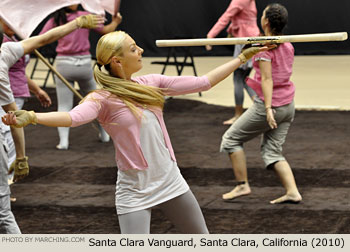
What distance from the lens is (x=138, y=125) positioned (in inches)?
176

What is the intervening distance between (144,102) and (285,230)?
91.9 inches

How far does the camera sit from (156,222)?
6.73 meters

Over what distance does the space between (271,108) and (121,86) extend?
2.73 metres

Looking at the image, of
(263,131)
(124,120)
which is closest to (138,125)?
(124,120)

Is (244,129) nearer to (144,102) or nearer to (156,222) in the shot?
(156,222)

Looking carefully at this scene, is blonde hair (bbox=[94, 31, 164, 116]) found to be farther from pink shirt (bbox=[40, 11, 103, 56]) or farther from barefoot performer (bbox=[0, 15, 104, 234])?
pink shirt (bbox=[40, 11, 103, 56])

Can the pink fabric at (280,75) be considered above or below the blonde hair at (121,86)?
below

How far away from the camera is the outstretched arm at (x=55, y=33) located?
5.79 m

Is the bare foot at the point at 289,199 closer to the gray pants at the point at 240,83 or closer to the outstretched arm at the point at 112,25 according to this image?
the outstretched arm at the point at 112,25

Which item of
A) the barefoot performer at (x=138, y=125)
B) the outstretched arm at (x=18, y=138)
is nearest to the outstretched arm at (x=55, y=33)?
the outstretched arm at (x=18, y=138)

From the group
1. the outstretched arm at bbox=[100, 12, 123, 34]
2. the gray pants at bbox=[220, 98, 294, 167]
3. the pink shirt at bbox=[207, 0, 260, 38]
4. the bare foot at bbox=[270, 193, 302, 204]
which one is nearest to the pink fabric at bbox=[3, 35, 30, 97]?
the outstretched arm at bbox=[100, 12, 123, 34]

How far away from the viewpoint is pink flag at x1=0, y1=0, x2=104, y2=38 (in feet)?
19.3

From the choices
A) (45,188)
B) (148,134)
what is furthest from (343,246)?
(45,188)

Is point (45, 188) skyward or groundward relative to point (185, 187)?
groundward
